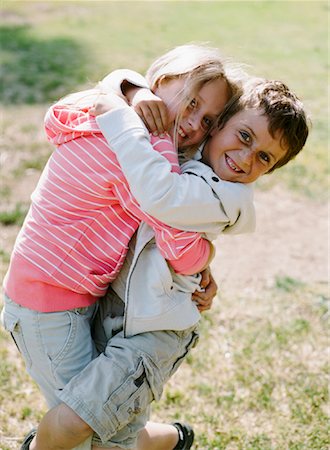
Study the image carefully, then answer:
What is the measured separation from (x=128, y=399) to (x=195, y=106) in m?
0.98

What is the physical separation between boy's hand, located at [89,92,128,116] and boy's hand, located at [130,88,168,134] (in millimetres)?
49

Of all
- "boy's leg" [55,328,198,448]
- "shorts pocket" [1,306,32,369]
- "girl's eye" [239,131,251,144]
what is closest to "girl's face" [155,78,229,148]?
"girl's eye" [239,131,251,144]

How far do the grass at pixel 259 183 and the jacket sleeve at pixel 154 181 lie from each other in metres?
0.65

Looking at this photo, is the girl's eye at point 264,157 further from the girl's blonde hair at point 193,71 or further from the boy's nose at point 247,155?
the girl's blonde hair at point 193,71

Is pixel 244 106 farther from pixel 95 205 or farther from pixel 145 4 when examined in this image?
pixel 145 4

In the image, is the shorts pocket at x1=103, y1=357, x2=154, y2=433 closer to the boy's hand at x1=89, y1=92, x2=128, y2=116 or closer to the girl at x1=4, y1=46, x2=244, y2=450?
the girl at x1=4, y1=46, x2=244, y2=450

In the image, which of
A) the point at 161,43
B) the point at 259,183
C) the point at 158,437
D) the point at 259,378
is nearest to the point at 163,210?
the point at 158,437

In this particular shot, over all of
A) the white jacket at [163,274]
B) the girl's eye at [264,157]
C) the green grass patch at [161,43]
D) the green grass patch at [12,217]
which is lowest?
the green grass patch at [161,43]

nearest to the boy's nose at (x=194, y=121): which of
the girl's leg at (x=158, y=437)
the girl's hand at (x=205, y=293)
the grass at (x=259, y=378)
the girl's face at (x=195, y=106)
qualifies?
the girl's face at (x=195, y=106)

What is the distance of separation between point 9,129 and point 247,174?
185 inches

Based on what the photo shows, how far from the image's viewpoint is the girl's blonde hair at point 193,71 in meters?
2.43

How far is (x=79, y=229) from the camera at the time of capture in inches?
95.9

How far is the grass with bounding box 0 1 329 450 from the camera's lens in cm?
341

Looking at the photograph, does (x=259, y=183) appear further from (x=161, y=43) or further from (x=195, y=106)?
(x=161, y=43)
